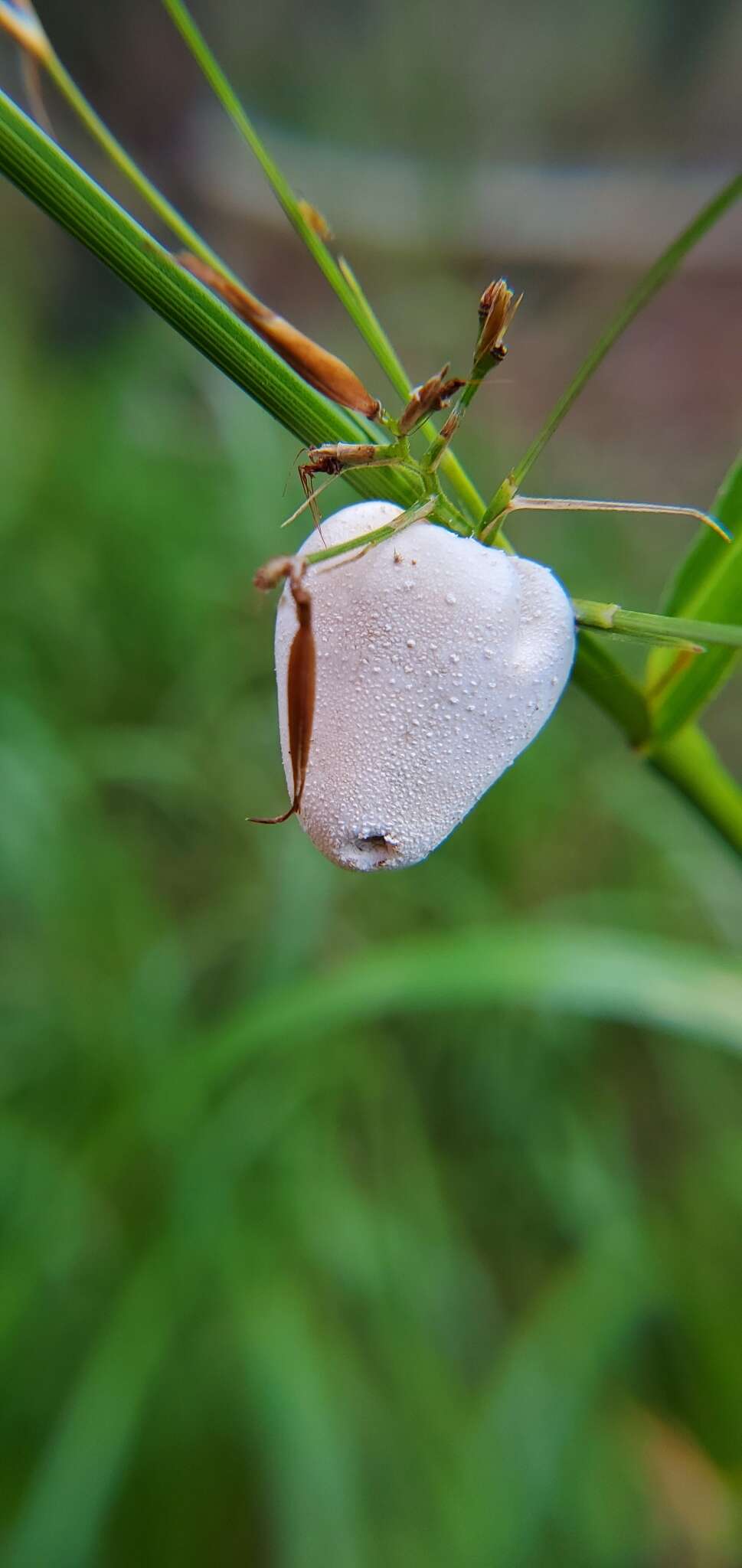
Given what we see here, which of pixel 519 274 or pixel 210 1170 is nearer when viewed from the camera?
pixel 210 1170

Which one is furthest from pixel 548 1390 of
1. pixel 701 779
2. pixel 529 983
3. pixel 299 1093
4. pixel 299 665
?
pixel 299 665

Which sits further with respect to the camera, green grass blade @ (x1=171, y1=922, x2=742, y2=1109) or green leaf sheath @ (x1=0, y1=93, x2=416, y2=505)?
green grass blade @ (x1=171, y1=922, x2=742, y2=1109)

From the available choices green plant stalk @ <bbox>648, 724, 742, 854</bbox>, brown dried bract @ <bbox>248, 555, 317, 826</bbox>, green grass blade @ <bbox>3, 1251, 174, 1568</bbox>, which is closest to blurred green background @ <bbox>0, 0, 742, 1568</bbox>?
green grass blade @ <bbox>3, 1251, 174, 1568</bbox>

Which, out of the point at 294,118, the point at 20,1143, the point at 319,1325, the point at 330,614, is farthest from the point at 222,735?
the point at 294,118

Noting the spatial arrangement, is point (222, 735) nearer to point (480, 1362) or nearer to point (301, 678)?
point (480, 1362)

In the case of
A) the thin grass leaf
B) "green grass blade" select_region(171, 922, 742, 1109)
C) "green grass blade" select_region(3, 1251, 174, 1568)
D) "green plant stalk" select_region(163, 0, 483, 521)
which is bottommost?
"green grass blade" select_region(3, 1251, 174, 1568)

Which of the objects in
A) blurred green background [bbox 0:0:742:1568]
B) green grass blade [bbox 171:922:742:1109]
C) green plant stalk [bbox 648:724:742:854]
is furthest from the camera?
blurred green background [bbox 0:0:742:1568]

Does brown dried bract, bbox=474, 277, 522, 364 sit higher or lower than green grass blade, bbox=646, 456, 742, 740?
higher

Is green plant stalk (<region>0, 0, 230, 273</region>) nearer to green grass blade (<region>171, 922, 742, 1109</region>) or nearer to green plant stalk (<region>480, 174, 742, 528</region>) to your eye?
green plant stalk (<region>480, 174, 742, 528</region>)
